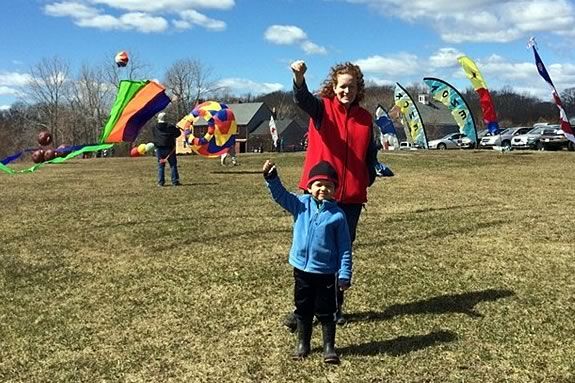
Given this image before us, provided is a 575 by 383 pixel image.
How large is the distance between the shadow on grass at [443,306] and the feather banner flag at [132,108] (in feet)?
22.8

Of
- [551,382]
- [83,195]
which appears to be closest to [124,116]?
[83,195]

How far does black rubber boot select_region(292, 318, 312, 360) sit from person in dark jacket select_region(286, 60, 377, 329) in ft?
2.83

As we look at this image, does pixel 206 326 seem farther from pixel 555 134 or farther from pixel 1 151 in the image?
pixel 1 151

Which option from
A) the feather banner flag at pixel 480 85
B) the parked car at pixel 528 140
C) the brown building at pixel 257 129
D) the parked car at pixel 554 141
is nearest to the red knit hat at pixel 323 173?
the feather banner flag at pixel 480 85

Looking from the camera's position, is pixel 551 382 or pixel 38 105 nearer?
pixel 551 382

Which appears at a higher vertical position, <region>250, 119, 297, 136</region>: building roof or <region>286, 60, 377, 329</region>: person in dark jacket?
<region>250, 119, 297, 136</region>: building roof

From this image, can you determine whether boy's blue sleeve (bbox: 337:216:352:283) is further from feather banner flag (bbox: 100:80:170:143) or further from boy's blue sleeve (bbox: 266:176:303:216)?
feather banner flag (bbox: 100:80:170:143)

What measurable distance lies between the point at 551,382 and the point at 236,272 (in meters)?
3.27

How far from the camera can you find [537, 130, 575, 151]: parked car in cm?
2788

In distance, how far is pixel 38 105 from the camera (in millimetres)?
64750

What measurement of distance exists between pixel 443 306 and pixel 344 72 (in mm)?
2139

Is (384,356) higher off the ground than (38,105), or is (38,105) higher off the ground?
(38,105)

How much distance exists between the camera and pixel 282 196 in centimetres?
378

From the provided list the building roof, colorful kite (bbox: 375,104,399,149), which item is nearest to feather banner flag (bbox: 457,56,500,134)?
colorful kite (bbox: 375,104,399,149)
